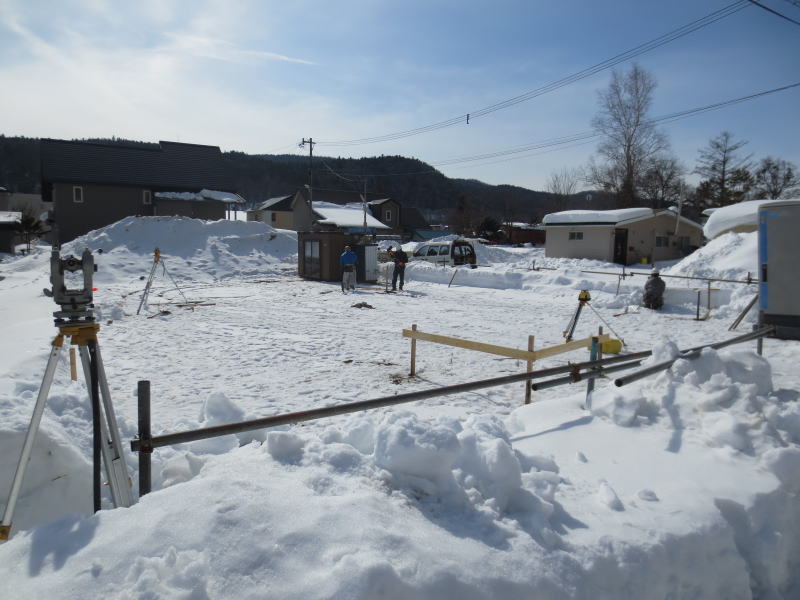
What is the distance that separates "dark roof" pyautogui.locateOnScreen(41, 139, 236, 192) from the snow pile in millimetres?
11003

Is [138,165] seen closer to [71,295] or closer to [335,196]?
[335,196]

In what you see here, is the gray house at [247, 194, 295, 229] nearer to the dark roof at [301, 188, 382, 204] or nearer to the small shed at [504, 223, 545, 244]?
the dark roof at [301, 188, 382, 204]

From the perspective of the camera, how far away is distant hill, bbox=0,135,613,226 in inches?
3693

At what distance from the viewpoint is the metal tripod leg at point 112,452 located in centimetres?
307

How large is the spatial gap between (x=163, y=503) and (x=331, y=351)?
7.18 m

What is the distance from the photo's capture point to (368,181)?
9994cm

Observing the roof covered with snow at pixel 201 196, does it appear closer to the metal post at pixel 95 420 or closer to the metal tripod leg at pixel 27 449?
the metal post at pixel 95 420

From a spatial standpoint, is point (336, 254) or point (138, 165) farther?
point (138, 165)

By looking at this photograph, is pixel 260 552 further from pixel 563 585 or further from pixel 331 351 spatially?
pixel 331 351

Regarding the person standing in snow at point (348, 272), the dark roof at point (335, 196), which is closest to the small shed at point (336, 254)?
the person standing in snow at point (348, 272)

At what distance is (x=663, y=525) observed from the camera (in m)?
2.87

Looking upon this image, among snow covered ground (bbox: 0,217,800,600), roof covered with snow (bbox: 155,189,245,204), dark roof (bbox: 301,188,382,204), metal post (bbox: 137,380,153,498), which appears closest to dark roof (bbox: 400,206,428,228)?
dark roof (bbox: 301,188,382,204)

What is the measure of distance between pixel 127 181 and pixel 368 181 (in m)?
65.0

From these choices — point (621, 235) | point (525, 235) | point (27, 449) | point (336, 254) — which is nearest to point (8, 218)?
point (336, 254)
